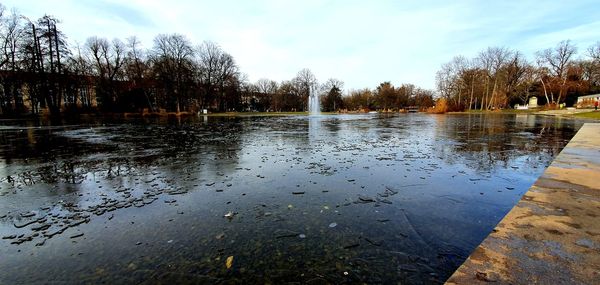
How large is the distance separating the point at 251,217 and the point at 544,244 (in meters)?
3.58

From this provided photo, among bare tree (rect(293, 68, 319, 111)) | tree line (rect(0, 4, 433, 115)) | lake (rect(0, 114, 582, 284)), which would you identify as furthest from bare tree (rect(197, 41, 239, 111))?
lake (rect(0, 114, 582, 284))

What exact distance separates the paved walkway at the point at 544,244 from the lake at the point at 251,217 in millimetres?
359

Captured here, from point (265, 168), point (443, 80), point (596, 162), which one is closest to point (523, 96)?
point (443, 80)

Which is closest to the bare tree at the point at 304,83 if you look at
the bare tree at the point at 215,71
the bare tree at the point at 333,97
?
the bare tree at the point at 333,97

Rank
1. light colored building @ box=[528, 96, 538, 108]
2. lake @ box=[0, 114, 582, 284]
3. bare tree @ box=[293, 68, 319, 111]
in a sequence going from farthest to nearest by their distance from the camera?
bare tree @ box=[293, 68, 319, 111] < light colored building @ box=[528, 96, 538, 108] < lake @ box=[0, 114, 582, 284]

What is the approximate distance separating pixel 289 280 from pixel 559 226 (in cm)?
328

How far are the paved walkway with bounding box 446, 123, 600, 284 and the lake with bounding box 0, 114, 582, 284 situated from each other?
359mm

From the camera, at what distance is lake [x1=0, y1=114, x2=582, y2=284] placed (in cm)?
288

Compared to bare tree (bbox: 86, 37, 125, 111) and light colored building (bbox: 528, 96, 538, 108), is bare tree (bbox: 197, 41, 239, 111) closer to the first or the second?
bare tree (bbox: 86, 37, 125, 111)

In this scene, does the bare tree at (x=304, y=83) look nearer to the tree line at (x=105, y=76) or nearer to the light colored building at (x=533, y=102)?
the tree line at (x=105, y=76)

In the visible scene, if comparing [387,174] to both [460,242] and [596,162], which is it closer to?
[460,242]

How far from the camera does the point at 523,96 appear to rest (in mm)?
68438

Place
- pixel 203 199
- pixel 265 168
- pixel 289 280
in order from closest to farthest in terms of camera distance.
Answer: pixel 289 280 → pixel 203 199 → pixel 265 168

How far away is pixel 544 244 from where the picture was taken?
9.39ft
